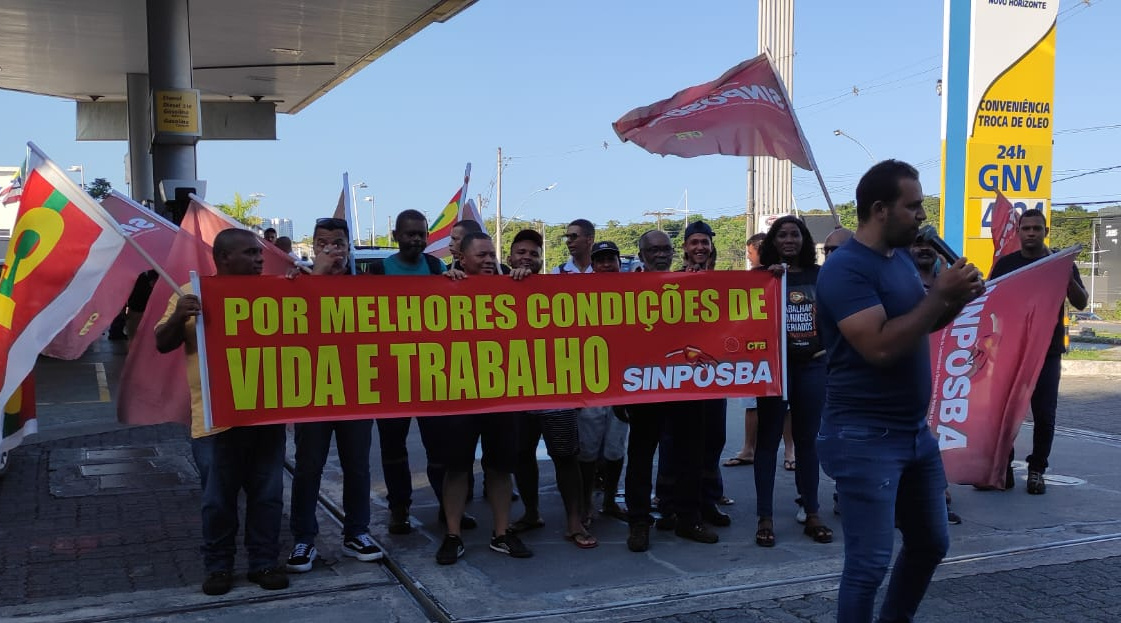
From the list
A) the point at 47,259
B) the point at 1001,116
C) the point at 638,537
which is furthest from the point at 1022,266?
the point at 1001,116

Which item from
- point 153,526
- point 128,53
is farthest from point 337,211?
point 128,53

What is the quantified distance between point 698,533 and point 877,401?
8.64 ft

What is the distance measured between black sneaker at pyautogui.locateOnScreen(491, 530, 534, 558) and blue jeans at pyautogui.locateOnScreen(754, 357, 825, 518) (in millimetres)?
1423

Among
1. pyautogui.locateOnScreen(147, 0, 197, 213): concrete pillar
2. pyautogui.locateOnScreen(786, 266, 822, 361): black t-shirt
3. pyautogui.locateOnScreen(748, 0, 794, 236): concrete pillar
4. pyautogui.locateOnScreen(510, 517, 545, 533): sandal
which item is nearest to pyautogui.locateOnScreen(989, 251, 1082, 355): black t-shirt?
pyautogui.locateOnScreen(786, 266, 822, 361): black t-shirt

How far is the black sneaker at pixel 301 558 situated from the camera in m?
5.50

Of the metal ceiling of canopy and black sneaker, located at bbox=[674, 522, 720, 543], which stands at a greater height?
the metal ceiling of canopy

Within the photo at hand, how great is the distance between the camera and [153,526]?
6.43 meters

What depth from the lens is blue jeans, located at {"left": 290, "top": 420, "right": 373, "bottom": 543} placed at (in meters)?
5.59

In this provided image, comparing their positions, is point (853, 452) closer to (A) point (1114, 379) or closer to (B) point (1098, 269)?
(A) point (1114, 379)

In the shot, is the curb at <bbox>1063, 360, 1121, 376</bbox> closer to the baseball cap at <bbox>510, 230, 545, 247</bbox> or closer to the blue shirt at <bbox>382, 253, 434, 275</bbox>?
the baseball cap at <bbox>510, 230, 545, 247</bbox>

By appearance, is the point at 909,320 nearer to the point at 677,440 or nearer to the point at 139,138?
the point at 677,440

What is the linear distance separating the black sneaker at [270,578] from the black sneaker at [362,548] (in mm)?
560

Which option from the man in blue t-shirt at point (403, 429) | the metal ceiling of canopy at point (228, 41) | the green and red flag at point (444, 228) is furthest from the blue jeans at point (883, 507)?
the metal ceiling of canopy at point (228, 41)

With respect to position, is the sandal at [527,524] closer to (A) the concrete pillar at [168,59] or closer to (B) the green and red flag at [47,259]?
(B) the green and red flag at [47,259]
